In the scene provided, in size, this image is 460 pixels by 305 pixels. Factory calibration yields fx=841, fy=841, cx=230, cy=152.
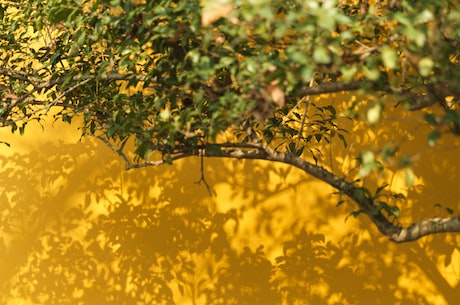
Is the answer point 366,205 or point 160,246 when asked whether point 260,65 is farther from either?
point 160,246

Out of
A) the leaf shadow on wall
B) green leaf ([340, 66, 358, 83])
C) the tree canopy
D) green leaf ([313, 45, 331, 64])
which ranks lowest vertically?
green leaf ([313, 45, 331, 64])

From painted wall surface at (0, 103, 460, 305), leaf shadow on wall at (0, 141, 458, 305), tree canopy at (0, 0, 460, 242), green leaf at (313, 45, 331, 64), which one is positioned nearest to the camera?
green leaf at (313, 45, 331, 64)

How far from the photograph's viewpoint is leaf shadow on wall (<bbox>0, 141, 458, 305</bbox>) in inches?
209

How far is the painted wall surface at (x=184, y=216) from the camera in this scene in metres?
5.16

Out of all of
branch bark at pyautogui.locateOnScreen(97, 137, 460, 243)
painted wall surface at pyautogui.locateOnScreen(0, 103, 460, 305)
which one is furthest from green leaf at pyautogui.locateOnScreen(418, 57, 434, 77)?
painted wall surface at pyautogui.locateOnScreen(0, 103, 460, 305)

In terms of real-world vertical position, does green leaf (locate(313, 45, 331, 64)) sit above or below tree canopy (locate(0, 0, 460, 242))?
below

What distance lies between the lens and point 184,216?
18.6ft

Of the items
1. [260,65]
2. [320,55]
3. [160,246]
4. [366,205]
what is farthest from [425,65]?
[160,246]

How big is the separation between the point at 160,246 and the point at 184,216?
27cm

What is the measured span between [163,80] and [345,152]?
2.01 m

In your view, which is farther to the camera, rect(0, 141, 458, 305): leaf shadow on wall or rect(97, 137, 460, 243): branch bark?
rect(0, 141, 458, 305): leaf shadow on wall

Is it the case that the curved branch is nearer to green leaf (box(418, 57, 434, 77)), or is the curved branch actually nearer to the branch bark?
the branch bark

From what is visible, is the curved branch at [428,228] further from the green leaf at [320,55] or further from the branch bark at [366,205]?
the green leaf at [320,55]

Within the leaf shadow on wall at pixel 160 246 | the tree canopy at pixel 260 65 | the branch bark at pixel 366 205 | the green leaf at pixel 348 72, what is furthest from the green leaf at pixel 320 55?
the leaf shadow on wall at pixel 160 246
